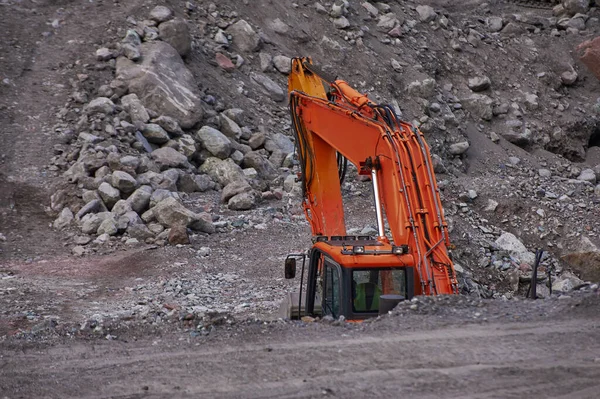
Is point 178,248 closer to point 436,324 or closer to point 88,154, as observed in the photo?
point 88,154

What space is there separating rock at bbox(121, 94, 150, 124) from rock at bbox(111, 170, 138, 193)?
2.21 metres

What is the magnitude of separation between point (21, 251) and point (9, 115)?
421cm

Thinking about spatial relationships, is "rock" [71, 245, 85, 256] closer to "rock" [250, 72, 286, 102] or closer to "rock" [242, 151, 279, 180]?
"rock" [242, 151, 279, 180]

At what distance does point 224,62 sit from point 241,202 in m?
5.42

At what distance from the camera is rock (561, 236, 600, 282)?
45.3 ft

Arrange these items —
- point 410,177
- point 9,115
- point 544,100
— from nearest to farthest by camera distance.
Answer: point 410,177
point 9,115
point 544,100

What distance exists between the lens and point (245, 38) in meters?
19.5

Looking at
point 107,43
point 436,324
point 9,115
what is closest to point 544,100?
point 107,43

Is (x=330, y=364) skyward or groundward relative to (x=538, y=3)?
groundward

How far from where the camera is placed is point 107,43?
17594mm

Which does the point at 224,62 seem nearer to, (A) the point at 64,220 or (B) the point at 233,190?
(B) the point at 233,190

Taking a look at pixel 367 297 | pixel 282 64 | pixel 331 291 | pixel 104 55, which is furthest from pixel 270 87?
pixel 367 297

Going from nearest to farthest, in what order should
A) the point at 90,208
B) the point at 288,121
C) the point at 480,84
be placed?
the point at 90,208 < the point at 288,121 < the point at 480,84

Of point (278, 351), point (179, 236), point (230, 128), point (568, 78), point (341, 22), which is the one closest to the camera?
point (278, 351)
